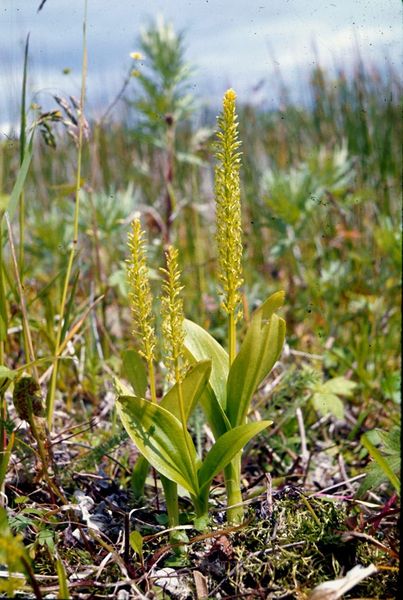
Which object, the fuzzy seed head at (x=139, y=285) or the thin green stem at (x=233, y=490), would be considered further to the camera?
the thin green stem at (x=233, y=490)

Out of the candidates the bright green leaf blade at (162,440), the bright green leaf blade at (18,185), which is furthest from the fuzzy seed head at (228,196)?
the bright green leaf blade at (18,185)

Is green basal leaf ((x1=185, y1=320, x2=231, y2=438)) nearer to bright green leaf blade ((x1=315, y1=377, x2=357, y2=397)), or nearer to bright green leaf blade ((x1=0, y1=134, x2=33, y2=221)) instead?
bright green leaf blade ((x1=0, y1=134, x2=33, y2=221))

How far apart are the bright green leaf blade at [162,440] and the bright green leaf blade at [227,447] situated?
0.02 m

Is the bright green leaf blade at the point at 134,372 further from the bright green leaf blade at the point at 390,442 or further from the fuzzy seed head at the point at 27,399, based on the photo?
the bright green leaf blade at the point at 390,442

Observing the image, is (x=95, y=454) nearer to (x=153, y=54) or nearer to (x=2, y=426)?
(x=2, y=426)

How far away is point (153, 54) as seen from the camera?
102 inches

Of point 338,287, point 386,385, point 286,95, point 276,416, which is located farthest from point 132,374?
point 286,95

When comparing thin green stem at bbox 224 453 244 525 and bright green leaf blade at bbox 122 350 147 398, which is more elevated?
bright green leaf blade at bbox 122 350 147 398

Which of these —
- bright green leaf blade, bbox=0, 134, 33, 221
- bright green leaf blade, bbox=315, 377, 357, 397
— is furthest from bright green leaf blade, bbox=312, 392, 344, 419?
bright green leaf blade, bbox=0, 134, 33, 221

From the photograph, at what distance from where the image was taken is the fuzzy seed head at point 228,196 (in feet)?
3.31

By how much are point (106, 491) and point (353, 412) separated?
977mm

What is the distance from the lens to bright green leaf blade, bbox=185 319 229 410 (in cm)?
113

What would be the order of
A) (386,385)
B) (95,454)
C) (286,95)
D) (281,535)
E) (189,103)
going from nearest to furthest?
(281,535)
(95,454)
(386,385)
(189,103)
(286,95)

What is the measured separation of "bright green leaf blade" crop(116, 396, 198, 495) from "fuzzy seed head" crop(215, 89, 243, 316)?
0.23m
